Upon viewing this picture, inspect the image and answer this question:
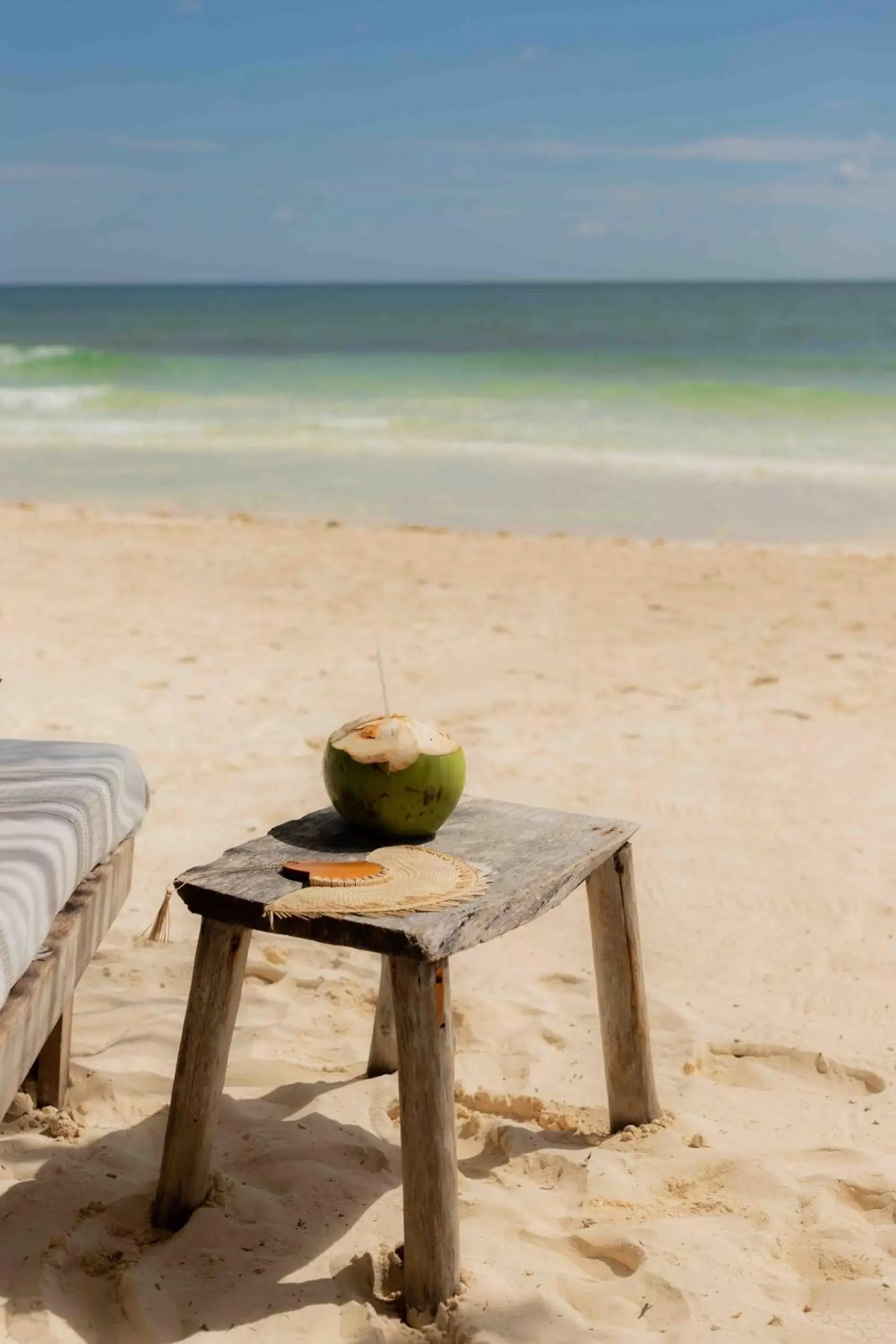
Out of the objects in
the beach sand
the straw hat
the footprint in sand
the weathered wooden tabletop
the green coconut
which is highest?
the green coconut

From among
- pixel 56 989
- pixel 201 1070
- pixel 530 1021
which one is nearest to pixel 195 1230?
pixel 201 1070

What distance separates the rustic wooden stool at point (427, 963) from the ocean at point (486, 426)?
8.86 metres

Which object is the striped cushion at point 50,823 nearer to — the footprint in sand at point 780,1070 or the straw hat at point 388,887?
the straw hat at point 388,887

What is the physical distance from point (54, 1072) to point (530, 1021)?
106 cm

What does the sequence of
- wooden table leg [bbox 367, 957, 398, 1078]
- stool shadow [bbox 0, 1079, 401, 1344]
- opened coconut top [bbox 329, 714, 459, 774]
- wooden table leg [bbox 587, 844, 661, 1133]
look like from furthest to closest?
Answer: wooden table leg [bbox 367, 957, 398, 1078] < wooden table leg [bbox 587, 844, 661, 1133] < opened coconut top [bbox 329, 714, 459, 774] < stool shadow [bbox 0, 1079, 401, 1344]

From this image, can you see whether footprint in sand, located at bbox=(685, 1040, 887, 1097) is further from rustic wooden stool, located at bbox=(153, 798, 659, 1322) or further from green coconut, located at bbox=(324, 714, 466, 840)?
→ green coconut, located at bbox=(324, 714, 466, 840)

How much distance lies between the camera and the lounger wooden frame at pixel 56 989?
189 cm

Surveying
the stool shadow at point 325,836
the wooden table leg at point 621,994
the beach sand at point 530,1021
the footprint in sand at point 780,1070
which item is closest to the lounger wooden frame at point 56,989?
the beach sand at point 530,1021

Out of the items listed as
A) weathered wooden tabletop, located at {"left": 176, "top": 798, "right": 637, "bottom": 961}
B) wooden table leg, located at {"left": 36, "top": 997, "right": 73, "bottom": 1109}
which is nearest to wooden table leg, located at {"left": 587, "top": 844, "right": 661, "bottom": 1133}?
weathered wooden tabletop, located at {"left": 176, "top": 798, "right": 637, "bottom": 961}

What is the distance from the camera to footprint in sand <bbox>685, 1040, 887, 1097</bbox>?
2.87 m

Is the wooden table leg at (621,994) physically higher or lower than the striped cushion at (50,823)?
lower

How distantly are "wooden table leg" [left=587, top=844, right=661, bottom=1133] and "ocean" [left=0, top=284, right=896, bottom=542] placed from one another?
882 centimetres

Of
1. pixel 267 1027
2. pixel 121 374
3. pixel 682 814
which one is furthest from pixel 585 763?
pixel 121 374

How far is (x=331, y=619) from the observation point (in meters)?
7.25
